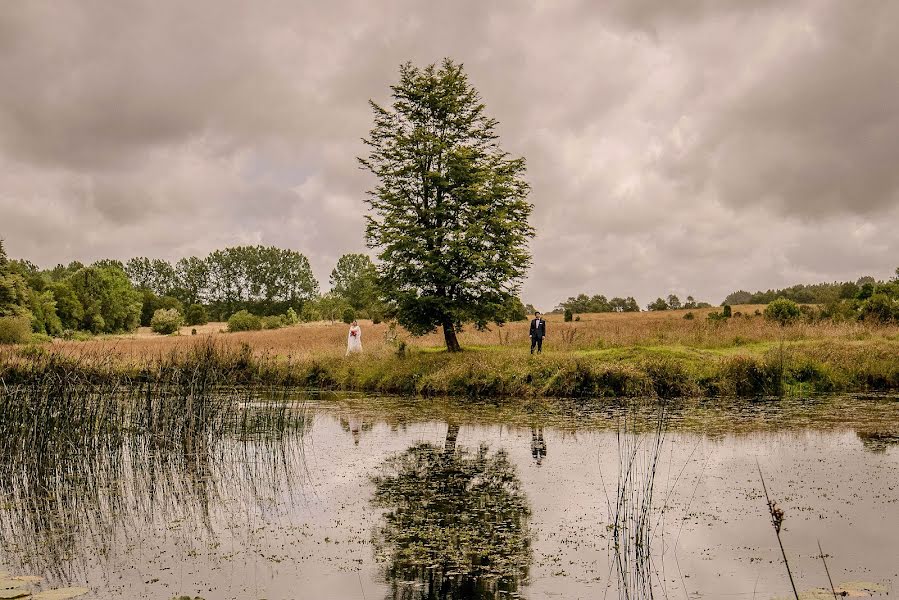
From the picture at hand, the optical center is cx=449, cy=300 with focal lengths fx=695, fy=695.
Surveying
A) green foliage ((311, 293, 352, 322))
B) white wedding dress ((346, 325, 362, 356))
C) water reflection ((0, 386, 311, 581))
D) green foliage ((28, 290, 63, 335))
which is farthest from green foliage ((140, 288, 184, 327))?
water reflection ((0, 386, 311, 581))

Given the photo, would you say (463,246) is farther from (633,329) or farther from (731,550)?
(731,550)

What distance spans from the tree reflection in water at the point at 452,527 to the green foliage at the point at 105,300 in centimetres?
7184

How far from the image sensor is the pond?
7.03m

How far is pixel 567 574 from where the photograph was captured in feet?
23.4

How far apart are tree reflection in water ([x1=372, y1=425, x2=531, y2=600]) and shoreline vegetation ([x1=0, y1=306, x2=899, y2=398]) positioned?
6.61 meters

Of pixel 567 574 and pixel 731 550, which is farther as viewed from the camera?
pixel 731 550

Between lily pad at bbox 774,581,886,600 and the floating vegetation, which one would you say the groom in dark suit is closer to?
lily pad at bbox 774,581,886,600

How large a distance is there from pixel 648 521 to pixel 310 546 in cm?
418

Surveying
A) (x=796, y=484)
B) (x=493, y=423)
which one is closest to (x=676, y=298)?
(x=493, y=423)

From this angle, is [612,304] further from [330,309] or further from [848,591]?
[848,591]

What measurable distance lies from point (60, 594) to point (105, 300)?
264ft

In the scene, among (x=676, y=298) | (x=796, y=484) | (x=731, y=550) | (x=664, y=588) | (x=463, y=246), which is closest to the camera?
(x=664, y=588)

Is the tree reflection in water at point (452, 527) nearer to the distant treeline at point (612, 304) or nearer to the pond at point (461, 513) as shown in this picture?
the pond at point (461, 513)

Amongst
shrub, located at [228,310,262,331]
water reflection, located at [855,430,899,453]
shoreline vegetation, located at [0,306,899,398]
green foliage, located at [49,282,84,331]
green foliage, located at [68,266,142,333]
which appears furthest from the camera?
green foliage, located at [68,266,142,333]
